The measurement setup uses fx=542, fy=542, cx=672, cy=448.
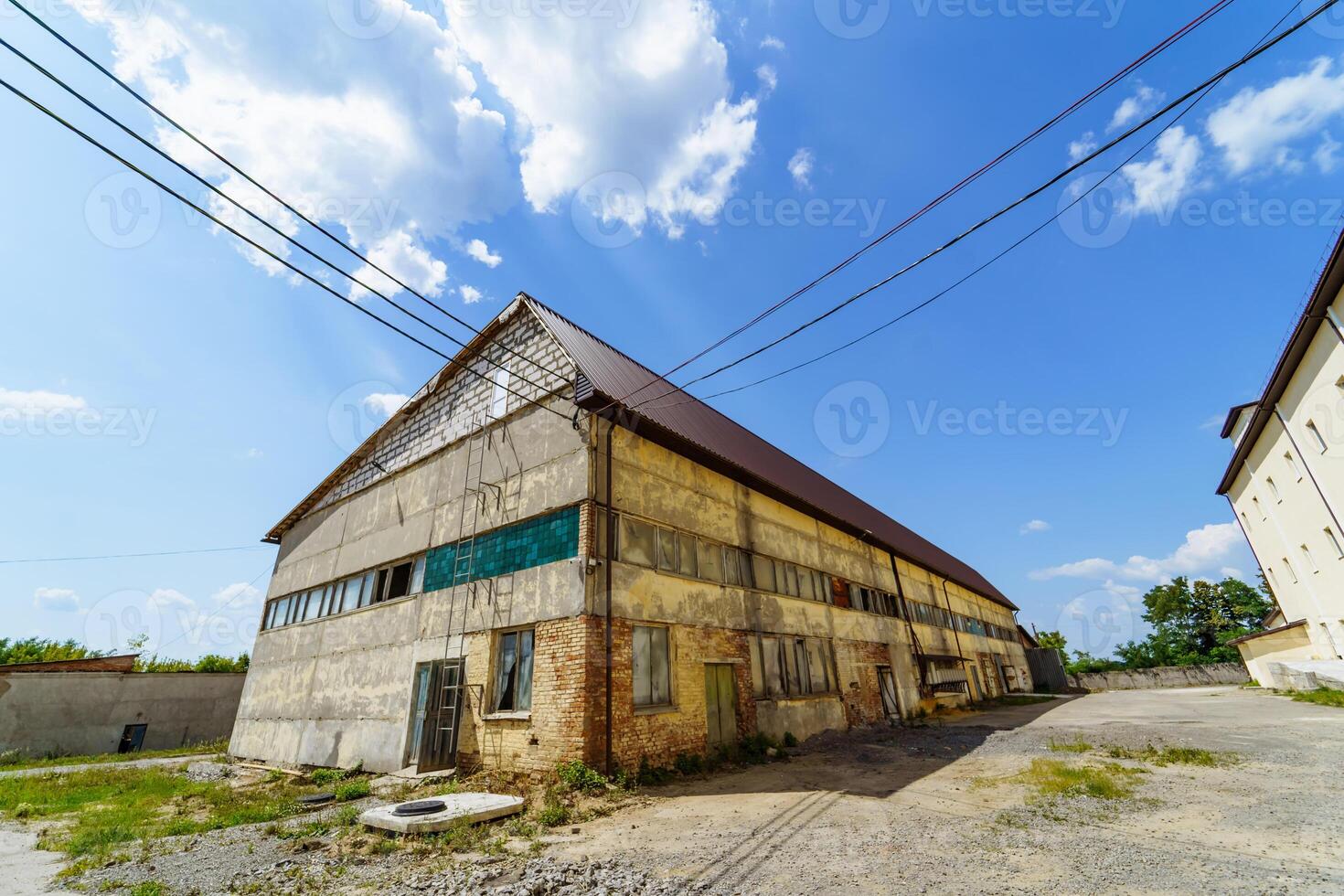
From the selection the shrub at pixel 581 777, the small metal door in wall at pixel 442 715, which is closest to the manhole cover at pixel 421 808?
the shrub at pixel 581 777

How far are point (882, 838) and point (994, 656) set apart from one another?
113ft

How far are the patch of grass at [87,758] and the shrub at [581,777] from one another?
Result: 62.1ft

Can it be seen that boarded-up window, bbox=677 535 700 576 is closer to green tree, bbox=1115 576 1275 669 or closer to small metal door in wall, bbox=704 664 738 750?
small metal door in wall, bbox=704 664 738 750

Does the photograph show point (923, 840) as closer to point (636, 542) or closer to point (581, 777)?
point (581, 777)

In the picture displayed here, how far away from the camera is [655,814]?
7773mm

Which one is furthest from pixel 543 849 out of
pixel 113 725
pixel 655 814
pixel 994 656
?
pixel 994 656

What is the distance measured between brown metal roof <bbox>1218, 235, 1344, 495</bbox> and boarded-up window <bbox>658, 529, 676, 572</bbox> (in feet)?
63.8

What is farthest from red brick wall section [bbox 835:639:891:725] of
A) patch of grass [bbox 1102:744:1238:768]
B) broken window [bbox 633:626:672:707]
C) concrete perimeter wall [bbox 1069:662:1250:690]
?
concrete perimeter wall [bbox 1069:662:1250:690]

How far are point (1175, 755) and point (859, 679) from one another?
8.63 m

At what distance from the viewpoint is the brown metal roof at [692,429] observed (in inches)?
475

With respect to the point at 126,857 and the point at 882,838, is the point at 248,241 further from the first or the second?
the point at 882,838

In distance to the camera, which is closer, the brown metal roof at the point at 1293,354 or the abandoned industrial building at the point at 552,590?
the abandoned industrial building at the point at 552,590

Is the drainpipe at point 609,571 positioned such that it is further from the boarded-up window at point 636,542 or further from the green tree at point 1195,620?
the green tree at point 1195,620

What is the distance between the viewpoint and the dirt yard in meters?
4.91
